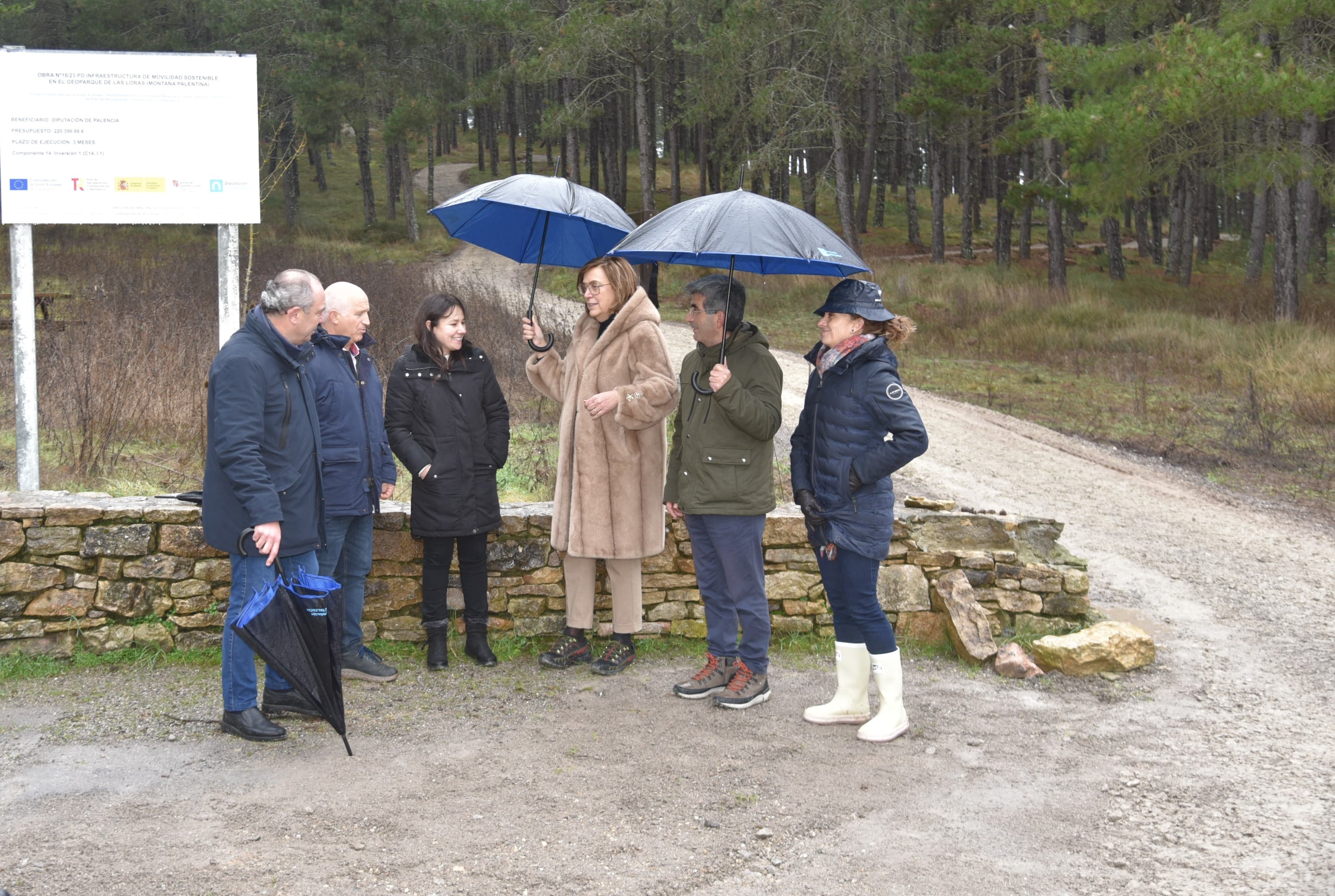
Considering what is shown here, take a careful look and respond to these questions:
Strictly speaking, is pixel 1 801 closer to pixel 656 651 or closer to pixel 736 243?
pixel 656 651

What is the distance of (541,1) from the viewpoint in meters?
30.3

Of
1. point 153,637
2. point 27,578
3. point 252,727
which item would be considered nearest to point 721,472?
point 252,727

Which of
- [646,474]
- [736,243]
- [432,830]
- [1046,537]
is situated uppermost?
[736,243]

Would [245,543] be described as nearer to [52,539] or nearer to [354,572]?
[354,572]

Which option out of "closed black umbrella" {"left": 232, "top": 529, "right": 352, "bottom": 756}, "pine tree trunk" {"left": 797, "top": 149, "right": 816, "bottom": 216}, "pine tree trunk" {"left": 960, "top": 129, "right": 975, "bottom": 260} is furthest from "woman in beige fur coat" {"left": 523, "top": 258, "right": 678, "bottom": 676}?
"pine tree trunk" {"left": 960, "top": 129, "right": 975, "bottom": 260}

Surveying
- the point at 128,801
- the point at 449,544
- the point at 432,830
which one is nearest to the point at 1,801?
the point at 128,801

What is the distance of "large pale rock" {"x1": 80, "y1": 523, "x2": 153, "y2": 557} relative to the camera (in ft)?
16.5

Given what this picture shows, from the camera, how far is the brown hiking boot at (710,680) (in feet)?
15.7

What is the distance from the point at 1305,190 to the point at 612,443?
2197cm

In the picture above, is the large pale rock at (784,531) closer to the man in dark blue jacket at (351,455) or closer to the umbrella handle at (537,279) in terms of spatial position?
the umbrella handle at (537,279)

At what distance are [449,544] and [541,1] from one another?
93.1 feet

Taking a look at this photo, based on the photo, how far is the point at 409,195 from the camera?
35.7m

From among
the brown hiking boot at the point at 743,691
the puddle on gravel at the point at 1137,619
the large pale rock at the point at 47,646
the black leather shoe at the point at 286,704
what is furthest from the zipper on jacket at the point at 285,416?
the puddle on gravel at the point at 1137,619

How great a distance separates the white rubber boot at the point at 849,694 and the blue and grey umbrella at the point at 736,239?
1.23m
